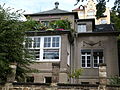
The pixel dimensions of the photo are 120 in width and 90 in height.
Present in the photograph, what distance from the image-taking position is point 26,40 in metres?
17.3

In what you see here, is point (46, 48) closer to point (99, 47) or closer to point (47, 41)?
point (47, 41)

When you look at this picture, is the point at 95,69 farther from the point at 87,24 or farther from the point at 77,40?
the point at 87,24

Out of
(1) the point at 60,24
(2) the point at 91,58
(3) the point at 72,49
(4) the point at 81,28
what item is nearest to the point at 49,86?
(1) the point at 60,24

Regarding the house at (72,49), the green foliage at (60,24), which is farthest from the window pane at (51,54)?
the green foliage at (60,24)

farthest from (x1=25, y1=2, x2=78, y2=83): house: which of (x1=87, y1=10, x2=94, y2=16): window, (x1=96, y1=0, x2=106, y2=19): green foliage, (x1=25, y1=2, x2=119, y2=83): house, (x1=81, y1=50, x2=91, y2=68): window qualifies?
(x1=87, y1=10, x2=94, y2=16): window

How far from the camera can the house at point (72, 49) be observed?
22.7 meters

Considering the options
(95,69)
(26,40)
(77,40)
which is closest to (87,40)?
(77,40)

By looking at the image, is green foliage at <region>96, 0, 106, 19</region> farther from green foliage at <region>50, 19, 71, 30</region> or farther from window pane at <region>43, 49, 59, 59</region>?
window pane at <region>43, 49, 59, 59</region>

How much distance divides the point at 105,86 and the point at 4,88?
244 inches

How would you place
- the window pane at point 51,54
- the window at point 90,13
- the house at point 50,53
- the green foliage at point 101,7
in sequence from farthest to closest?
the window at point 90,13
the green foliage at point 101,7
the window pane at point 51,54
the house at point 50,53

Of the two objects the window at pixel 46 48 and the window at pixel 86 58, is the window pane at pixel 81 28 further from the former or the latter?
the window at pixel 46 48

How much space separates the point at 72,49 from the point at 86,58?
205 cm

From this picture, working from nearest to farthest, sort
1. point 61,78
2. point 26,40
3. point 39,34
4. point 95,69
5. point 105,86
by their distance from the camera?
point 105,86, point 26,40, point 61,78, point 39,34, point 95,69

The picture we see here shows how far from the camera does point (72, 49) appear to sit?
27094 mm
